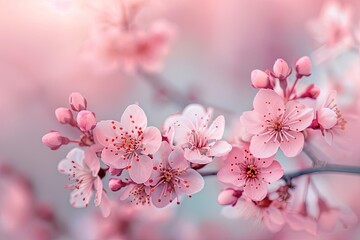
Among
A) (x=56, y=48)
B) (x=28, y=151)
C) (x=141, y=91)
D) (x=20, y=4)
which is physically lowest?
(x=28, y=151)

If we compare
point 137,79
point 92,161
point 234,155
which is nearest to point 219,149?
point 234,155

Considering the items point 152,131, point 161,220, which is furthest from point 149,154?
point 161,220

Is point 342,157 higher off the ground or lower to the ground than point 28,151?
higher

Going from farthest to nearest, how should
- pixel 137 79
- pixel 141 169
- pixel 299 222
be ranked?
pixel 137 79 → pixel 299 222 → pixel 141 169

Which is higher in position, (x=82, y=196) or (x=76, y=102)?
(x=76, y=102)

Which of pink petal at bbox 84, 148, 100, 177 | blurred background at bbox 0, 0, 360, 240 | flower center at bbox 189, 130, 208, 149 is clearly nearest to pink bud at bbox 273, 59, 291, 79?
flower center at bbox 189, 130, 208, 149

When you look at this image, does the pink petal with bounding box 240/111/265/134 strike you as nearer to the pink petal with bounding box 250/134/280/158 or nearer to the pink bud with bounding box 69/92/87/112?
the pink petal with bounding box 250/134/280/158

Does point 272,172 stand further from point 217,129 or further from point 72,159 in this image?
point 72,159

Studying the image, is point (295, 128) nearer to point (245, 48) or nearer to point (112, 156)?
point (112, 156)
